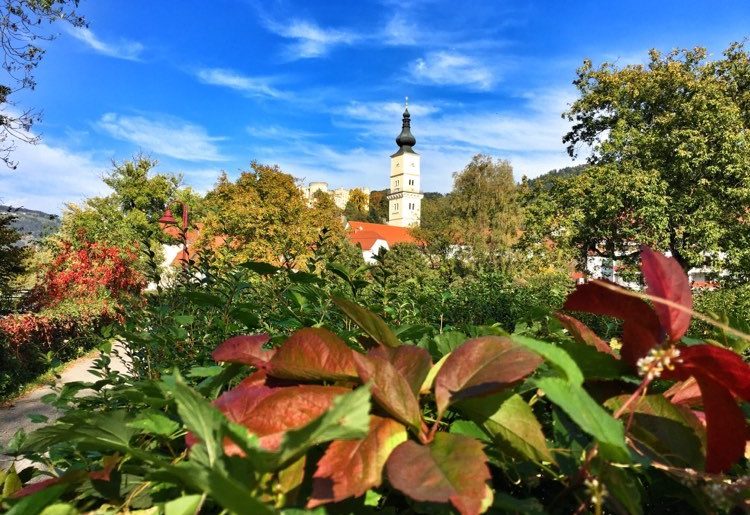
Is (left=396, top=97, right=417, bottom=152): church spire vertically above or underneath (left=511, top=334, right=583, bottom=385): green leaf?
above

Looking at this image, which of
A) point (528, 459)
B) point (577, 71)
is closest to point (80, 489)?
point (528, 459)

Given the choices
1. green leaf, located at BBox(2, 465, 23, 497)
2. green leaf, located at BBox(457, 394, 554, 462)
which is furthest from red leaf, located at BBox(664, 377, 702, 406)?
green leaf, located at BBox(2, 465, 23, 497)

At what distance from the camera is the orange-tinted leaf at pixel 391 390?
466 mm

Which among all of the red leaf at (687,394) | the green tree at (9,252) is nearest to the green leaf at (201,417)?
the red leaf at (687,394)

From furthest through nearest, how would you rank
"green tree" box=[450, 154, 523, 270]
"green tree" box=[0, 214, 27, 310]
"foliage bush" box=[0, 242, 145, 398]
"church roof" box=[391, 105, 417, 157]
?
"church roof" box=[391, 105, 417, 157] < "green tree" box=[450, 154, 523, 270] < "foliage bush" box=[0, 242, 145, 398] < "green tree" box=[0, 214, 27, 310]

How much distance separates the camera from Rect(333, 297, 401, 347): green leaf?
609 millimetres

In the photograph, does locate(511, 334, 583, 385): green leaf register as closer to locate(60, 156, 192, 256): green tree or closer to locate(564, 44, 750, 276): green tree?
locate(564, 44, 750, 276): green tree

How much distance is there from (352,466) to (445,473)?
0.08 metres

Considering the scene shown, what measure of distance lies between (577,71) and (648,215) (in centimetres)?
726

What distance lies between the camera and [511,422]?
50 cm

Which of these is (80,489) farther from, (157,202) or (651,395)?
(157,202)

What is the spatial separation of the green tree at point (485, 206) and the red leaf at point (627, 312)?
33.0 m

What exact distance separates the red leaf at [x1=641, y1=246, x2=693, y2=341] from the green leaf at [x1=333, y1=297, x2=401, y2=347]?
308 mm

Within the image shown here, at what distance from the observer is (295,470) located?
16.8 inches
